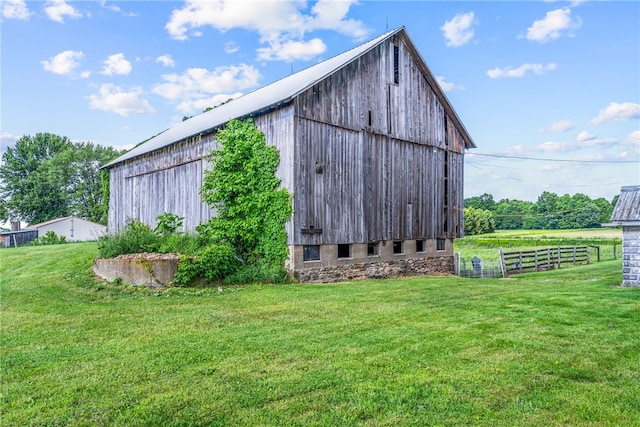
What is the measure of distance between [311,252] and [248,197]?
2.78 metres

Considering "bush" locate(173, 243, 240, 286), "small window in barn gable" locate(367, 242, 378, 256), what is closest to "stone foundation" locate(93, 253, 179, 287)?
"bush" locate(173, 243, 240, 286)

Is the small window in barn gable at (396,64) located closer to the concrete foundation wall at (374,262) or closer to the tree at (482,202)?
the concrete foundation wall at (374,262)

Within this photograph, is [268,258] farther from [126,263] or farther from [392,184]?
[392,184]

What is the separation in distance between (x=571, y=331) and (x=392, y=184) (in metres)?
10.9

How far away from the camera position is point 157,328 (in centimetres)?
748

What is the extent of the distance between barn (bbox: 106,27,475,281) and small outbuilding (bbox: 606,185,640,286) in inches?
282

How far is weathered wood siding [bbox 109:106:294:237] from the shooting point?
581 inches

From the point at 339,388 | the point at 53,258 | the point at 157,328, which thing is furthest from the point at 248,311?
the point at 53,258

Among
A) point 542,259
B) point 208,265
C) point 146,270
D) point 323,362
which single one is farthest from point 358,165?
point 542,259

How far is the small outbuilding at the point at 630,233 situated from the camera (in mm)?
12812

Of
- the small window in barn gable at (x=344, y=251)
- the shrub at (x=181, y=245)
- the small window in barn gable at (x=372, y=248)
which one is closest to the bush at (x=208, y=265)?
the shrub at (x=181, y=245)

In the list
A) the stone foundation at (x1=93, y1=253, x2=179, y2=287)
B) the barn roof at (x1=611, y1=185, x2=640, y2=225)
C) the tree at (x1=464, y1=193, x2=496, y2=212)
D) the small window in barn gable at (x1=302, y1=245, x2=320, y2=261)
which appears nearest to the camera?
the stone foundation at (x1=93, y1=253, x2=179, y2=287)

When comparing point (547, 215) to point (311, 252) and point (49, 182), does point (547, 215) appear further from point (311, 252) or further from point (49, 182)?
point (49, 182)

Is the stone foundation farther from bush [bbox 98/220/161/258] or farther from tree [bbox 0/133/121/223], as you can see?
tree [bbox 0/133/121/223]
